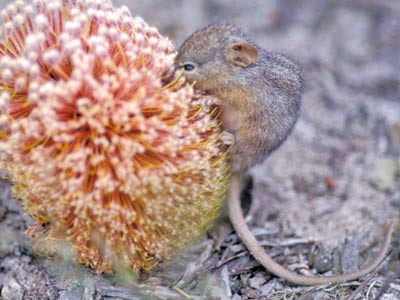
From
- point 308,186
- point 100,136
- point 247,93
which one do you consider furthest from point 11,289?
point 308,186

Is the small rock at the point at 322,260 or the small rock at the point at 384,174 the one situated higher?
the small rock at the point at 384,174

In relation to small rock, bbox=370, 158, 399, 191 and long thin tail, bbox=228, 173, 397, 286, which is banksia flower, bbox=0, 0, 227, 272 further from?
small rock, bbox=370, 158, 399, 191

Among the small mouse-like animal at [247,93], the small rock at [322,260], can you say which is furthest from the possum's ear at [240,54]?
the small rock at [322,260]

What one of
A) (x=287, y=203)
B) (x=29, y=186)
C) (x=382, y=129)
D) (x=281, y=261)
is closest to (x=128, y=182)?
(x=29, y=186)

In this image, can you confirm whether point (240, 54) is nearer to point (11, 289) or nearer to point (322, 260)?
point (322, 260)

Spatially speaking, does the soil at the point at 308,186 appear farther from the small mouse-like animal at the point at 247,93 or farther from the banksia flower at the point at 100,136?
the banksia flower at the point at 100,136

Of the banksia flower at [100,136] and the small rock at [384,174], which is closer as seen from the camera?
the banksia flower at [100,136]
